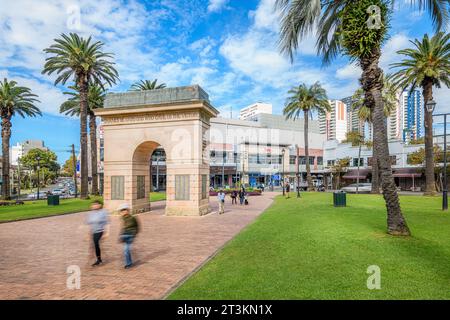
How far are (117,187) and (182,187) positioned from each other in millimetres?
4878

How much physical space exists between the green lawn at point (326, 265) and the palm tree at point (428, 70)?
21557 mm

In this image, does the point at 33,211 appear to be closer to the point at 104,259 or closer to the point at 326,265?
the point at 104,259

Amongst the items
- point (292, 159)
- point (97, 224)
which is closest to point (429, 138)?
point (97, 224)

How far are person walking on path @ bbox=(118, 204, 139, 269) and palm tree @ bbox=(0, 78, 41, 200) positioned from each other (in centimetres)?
3680

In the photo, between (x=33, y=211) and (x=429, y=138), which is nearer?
(x=33, y=211)

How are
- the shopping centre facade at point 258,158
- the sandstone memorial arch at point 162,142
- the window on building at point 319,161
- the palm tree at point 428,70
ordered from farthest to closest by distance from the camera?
the window on building at point 319,161, the shopping centre facade at point 258,158, the palm tree at point 428,70, the sandstone memorial arch at point 162,142

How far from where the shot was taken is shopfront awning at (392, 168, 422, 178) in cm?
4556

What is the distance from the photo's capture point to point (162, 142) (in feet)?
63.6

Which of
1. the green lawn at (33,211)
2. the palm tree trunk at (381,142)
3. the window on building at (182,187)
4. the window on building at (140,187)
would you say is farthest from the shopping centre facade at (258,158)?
the palm tree trunk at (381,142)

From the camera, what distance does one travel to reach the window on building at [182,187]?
18.9m

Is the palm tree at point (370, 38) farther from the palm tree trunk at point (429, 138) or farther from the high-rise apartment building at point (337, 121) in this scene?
the high-rise apartment building at point (337, 121)

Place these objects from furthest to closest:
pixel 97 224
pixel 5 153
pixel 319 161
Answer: pixel 319 161, pixel 5 153, pixel 97 224
